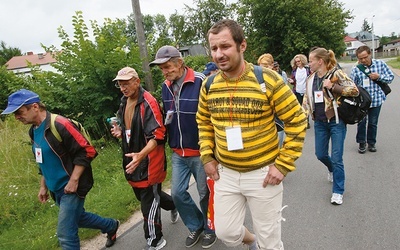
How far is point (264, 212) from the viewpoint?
222cm

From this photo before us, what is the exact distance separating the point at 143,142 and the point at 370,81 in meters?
4.45

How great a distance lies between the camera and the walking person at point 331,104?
3.76m

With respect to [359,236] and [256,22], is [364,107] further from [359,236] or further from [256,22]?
[256,22]

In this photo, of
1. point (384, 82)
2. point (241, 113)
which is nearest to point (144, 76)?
point (384, 82)

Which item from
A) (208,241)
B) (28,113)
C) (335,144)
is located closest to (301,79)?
(335,144)

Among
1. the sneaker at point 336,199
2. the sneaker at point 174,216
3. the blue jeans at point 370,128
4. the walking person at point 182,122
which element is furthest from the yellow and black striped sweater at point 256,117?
the blue jeans at point 370,128

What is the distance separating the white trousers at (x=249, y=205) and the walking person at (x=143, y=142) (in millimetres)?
851

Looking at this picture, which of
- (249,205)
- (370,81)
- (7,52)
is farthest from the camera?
(7,52)

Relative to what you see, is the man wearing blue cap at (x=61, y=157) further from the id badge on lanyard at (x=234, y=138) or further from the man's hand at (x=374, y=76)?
the man's hand at (x=374, y=76)

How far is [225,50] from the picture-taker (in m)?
2.03

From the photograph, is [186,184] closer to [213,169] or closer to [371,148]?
[213,169]

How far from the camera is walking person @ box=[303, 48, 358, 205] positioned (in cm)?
376

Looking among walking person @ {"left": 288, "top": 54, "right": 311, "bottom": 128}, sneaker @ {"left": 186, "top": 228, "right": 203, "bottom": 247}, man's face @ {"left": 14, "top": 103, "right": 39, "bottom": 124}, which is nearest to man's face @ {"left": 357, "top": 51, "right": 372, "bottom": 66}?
walking person @ {"left": 288, "top": 54, "right": 311, "bottom": 128}

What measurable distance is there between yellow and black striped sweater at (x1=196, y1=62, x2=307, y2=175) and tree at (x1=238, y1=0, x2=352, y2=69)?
1809cm
